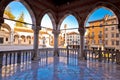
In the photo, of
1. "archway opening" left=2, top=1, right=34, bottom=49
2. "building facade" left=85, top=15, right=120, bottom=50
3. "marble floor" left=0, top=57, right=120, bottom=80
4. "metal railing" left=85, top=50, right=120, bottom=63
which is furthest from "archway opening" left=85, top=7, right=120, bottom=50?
"marble floor" left=0, top=57, right=120, bottom=80

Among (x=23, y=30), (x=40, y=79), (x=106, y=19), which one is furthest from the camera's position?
(x=106, y=19)

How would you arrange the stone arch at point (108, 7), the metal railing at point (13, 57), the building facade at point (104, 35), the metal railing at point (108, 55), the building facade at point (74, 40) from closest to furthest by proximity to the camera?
the metal railing at point (13, 57), the stone arch at point (108, 7), the metal railing at point (108, 55), the building facade at point (74, 40), the building facade at point (104, 35)

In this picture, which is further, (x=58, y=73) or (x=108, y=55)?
(x=108, y=55)

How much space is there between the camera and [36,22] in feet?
23.3

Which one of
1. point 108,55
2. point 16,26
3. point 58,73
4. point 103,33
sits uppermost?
point 16,26

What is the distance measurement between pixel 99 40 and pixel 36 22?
1107 inches

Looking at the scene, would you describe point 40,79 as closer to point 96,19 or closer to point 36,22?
point 36,22

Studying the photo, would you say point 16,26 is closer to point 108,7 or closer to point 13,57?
point 13,57

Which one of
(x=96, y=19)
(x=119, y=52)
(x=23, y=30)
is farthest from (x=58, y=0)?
(x=96, y=19)

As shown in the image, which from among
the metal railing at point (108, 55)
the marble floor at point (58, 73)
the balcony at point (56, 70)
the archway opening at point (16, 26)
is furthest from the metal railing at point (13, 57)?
the archway opening at point (16, 26)

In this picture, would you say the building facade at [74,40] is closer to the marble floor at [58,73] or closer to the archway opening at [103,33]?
the archway opening at [103,33]

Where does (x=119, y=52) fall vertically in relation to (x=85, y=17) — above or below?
below

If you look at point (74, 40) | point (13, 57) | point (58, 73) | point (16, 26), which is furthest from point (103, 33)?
point (58, 73)

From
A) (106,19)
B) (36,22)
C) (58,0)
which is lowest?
(36,22)
